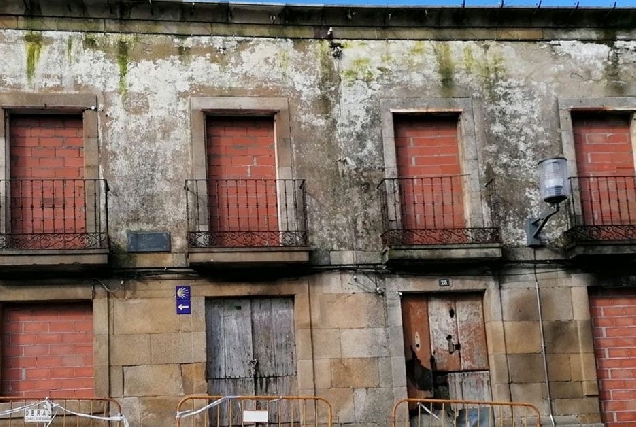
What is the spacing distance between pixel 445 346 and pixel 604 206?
291 centimetres

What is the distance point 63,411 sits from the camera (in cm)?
1116

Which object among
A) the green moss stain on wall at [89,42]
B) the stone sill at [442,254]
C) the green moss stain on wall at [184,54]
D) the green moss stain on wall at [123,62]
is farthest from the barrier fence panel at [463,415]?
the green moss stain on wall at [89,42]

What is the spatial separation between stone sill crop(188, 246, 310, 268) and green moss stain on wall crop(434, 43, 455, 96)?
3019 mm

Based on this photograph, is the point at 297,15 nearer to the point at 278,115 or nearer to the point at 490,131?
the point at 278,115

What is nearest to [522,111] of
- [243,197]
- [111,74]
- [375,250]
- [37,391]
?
[375,250]

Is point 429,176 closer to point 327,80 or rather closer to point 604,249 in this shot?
point 327,80

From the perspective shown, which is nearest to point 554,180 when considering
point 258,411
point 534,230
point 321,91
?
point 534,230

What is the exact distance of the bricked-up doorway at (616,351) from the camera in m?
12.2

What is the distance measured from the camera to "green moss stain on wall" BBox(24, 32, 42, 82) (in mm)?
12000

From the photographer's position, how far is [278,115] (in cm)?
1238

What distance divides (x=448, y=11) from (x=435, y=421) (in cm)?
542

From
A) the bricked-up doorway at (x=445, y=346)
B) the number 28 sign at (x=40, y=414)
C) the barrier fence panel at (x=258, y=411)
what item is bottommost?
the barrier fence panel at (x=258, y=411)

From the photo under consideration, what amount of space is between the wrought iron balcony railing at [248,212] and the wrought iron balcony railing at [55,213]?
1.13 meters

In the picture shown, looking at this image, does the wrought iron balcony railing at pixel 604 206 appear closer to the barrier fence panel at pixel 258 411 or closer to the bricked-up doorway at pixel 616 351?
the bricked-up doorway at pixel 616 351
